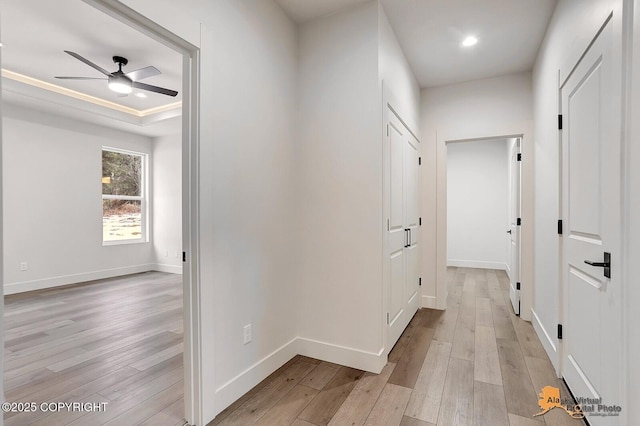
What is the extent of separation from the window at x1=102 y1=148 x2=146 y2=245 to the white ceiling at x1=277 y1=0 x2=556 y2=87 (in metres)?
5.06

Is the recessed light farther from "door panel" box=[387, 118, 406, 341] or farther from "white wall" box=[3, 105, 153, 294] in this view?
"white wall" box=[3, 105, 153, 294]

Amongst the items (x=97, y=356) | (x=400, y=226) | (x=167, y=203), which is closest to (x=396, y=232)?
(x=400, y=226)

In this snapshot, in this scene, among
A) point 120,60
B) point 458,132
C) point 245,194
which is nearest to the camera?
point 245,194

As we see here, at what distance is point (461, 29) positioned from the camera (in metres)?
2.82

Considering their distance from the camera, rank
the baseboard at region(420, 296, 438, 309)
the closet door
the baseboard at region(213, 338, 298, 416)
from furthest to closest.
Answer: the baseboard at region(420, 296, 438, 309) → the closet door → the baseboard at region(213, 338, 298, 416)

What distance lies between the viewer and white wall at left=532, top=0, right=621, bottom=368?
77.7 inches

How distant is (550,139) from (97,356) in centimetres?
423

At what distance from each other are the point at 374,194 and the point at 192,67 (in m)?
1.46

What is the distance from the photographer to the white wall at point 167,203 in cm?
624

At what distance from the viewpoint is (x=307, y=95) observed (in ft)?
8.83

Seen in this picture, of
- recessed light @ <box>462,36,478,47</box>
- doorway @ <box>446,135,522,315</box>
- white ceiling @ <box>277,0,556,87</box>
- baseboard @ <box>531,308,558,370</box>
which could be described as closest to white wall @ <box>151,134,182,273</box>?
white ceiling @ <box>277,0,556,87</box>

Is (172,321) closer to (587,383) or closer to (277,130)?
(277,130)

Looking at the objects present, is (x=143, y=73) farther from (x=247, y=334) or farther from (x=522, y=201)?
(x=522, y=201)

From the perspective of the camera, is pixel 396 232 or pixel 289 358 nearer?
pixel 289 358
